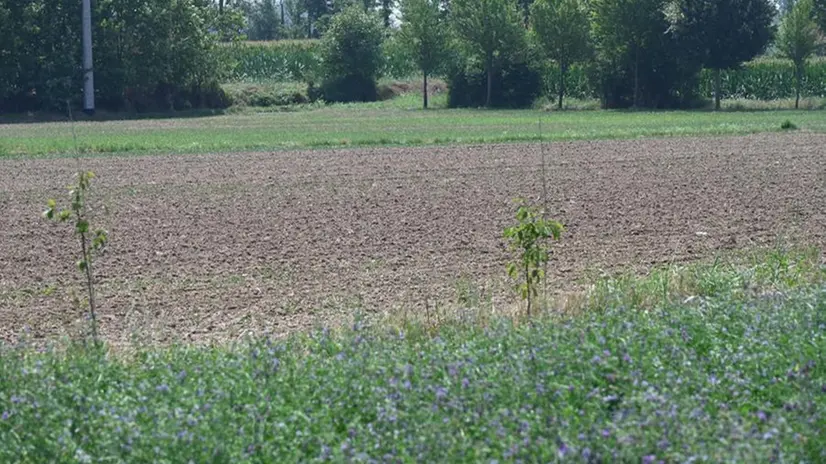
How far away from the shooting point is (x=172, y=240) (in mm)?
17875

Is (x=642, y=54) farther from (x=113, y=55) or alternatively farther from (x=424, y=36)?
(x=113, y=55)

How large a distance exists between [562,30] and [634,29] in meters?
5.02

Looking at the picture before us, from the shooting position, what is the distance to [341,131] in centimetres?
4709

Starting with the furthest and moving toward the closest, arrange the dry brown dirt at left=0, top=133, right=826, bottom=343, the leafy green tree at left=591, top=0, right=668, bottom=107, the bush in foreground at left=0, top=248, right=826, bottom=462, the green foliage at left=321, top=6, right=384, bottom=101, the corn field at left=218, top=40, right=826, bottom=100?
1. the green foliage at left=321, top=6, right=384, bottom=101
2. the corn field at left=218, top=40, right=826, bottom=100
3. the leafy green tree at left=591, top=0, right=668, bottom=107
4. the dry brown dirt at left=0, top=133, right=826, bottom=343
5. the bush in foreground at left=0, top=248, right=826, bottom=462

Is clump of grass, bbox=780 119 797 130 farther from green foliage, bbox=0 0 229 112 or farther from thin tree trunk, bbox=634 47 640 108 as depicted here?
green foliage, bbox=0 0 229 112

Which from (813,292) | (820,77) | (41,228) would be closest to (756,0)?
(820,77)

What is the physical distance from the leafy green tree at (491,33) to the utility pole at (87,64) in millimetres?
25351

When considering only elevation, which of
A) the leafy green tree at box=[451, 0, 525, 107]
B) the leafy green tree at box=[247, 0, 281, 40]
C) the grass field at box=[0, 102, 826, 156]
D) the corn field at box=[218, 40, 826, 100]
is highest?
the leafy green tree at box=[247, 0, 281, 40]

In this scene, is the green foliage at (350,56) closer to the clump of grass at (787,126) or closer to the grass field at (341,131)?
the grass field at (341,131)

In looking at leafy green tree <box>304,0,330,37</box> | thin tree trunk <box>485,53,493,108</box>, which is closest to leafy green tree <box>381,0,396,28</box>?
leafy green tree <box>304,0,330,37</box>

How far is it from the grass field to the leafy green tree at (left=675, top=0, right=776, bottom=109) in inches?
593

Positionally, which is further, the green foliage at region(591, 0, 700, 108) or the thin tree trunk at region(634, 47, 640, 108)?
the thin tree trunk at region(634, 47, 640, 108)

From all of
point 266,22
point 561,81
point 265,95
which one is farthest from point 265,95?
point 266,22

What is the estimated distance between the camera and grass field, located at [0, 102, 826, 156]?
38.9 m
